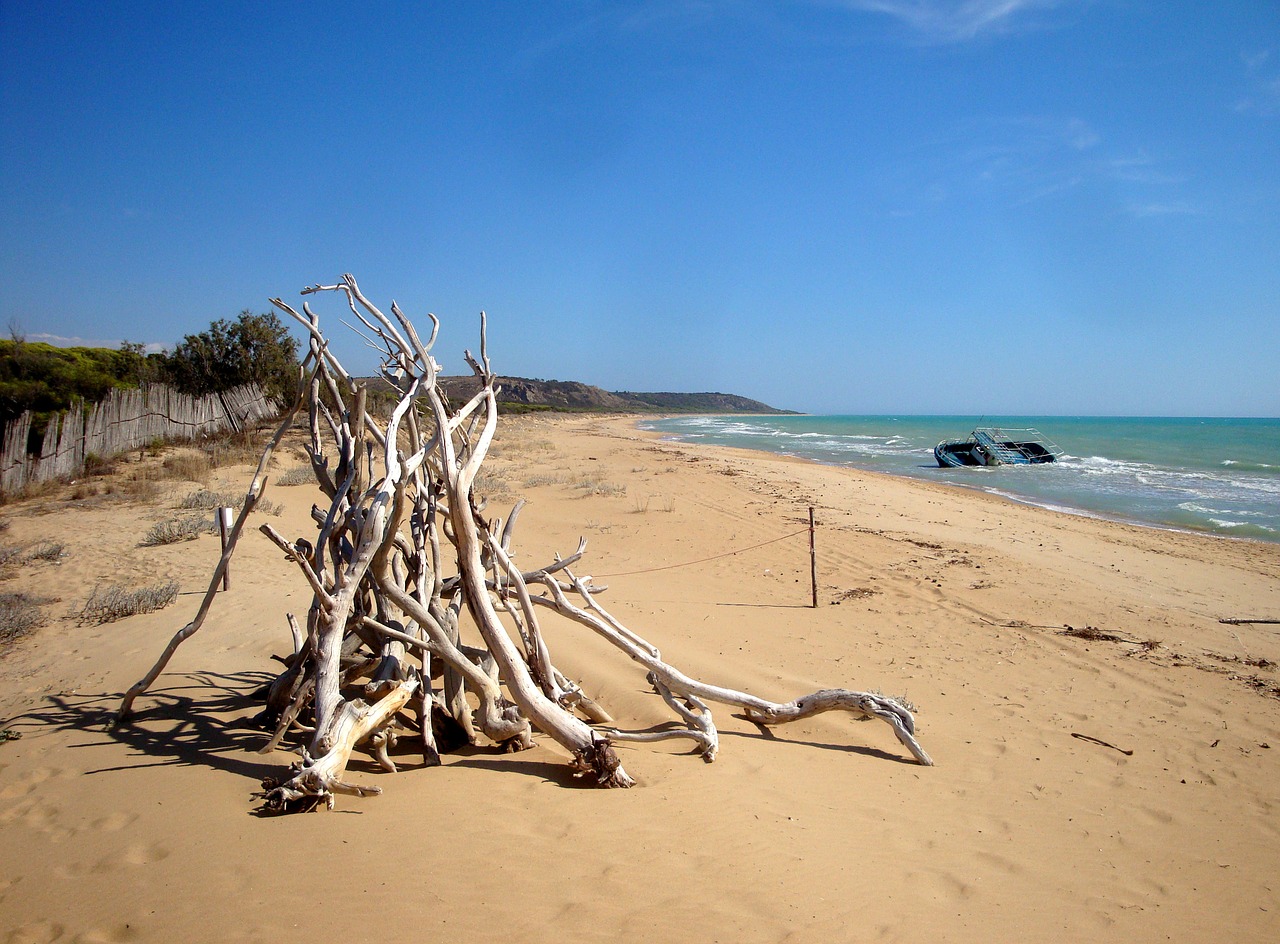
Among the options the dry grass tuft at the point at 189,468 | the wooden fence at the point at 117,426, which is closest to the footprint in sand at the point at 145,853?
the dry grass tuft at the point at 189,468

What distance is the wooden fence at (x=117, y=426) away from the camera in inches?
461

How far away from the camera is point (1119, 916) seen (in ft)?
10.0

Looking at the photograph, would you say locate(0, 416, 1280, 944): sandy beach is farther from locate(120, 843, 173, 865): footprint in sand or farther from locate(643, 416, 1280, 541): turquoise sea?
locate(643, 416, 1280, 541): turquoise sea

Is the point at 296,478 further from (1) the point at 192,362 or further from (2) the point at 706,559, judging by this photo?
(2) the point at 706,559

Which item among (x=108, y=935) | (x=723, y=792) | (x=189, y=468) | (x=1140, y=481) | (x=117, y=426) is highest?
(x=117, y=426)

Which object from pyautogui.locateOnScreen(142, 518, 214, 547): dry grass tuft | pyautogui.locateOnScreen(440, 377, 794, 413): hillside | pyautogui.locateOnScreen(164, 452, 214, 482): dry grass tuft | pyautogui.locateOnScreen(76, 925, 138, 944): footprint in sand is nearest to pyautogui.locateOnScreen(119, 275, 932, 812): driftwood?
pyautogui.locateOnScreen(76, 925, 138, 944): footprint in sand

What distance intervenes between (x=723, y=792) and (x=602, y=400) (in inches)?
5376

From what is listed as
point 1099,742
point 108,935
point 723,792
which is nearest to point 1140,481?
point 1099,742

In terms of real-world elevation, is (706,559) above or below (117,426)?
below

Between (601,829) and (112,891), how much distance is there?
77.6 inches

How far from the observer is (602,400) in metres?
139

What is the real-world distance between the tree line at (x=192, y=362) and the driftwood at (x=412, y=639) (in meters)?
14.4

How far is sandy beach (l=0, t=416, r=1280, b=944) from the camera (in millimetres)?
2689

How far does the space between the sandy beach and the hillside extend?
4894 centimetres
